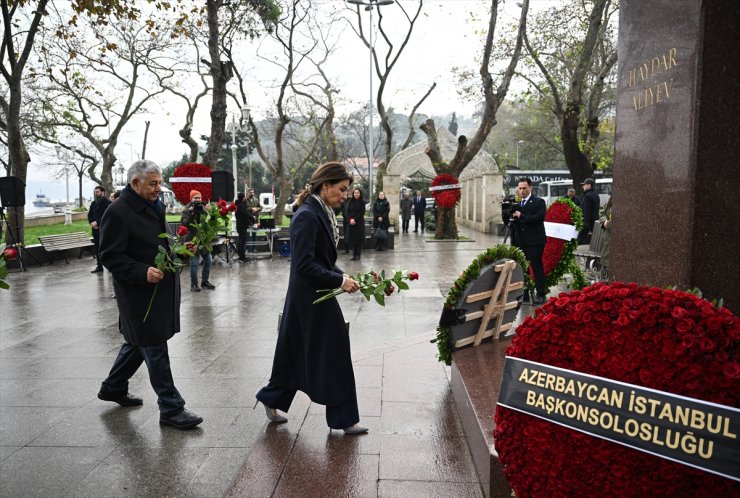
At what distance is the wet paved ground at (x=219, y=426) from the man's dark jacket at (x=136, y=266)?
30.1 inches

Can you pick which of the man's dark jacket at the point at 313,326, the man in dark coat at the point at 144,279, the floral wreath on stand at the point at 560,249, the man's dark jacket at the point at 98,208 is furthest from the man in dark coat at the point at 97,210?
the man's dark jacket at the point at 313,326

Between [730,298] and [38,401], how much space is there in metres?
5.17

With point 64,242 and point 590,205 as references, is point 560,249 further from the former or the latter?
point 64,242

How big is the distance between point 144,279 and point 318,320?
1313mm

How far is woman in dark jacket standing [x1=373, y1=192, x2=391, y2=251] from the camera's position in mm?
19562

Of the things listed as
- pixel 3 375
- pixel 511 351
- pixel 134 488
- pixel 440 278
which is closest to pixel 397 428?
pixel 134 488

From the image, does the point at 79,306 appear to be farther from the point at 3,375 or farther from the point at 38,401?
the point at 38,401

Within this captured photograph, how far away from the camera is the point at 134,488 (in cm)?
370

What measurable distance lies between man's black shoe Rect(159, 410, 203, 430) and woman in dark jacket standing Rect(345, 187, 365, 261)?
40.5 feet

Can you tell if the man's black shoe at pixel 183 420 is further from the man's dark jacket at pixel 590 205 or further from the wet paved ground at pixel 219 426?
the man's dark jacket at pixel 590 205

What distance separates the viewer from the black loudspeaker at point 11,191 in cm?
1498

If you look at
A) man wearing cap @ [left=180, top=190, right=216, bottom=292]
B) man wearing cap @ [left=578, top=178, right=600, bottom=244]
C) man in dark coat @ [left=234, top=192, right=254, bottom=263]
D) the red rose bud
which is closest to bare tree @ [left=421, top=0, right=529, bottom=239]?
man wearing cap @ [left=578, top=178, right=600, bottom=244]

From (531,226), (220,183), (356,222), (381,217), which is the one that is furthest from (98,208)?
(531,226)

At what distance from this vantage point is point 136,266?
4.43 metres
